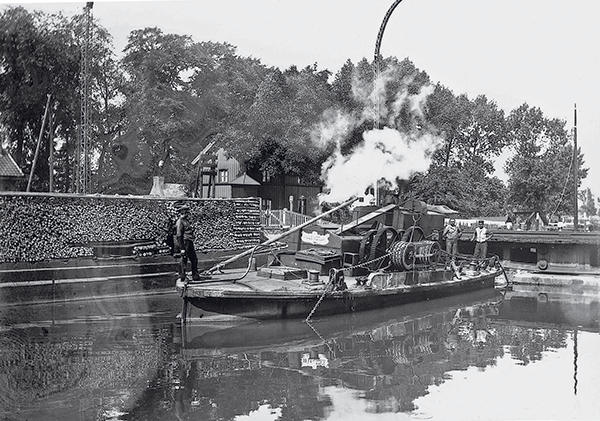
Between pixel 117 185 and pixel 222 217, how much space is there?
1396 cm

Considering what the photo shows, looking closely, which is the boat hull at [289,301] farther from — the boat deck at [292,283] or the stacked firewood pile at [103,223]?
the stacked firewood pile at [103,223]

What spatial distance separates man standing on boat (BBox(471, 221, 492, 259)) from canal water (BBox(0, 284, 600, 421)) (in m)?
6.64

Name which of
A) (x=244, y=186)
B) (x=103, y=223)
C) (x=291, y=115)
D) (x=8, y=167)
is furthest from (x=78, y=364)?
(x=244, y=186)

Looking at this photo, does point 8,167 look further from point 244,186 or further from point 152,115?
point 244,186

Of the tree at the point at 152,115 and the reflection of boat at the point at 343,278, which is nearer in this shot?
the reflection of boat at the point at 343,278

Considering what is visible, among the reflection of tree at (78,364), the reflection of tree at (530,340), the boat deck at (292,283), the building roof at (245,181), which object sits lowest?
the reflection of tree at (78,364)

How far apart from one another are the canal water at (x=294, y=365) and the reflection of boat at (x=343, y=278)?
44 cm

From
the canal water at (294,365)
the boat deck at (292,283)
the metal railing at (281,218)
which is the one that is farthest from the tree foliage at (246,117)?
the canal water at (294,365)

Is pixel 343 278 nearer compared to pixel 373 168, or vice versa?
pixel 343 278

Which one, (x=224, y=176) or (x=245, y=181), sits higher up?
(x=224, y=176)

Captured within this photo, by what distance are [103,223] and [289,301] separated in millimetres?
7978

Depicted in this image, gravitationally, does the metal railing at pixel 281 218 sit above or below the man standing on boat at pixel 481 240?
above

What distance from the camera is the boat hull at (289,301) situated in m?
14.4

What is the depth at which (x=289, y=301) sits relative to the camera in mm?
15117
